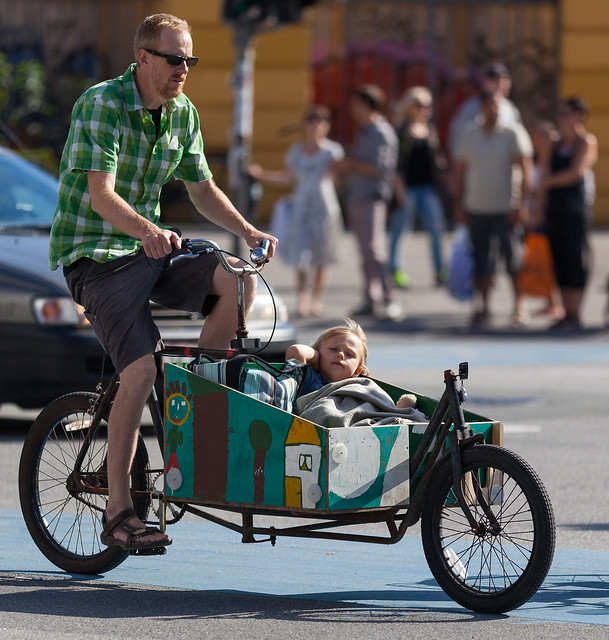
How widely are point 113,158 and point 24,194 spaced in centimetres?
419

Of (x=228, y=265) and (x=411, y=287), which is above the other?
(x=411, y=287)

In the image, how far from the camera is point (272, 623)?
509 cm

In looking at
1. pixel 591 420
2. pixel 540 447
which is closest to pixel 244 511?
pixel 540 447

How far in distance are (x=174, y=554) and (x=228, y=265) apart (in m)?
1.25

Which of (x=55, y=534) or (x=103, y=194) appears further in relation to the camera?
(x=55, y=534)

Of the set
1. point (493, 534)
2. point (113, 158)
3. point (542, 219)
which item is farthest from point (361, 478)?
point (542, 219)

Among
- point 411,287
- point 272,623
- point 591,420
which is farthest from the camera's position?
point 411,287

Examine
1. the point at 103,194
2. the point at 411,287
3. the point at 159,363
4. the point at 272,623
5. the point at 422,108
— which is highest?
the point at 422,108

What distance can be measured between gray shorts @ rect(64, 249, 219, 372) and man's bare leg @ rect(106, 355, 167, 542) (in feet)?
0.17

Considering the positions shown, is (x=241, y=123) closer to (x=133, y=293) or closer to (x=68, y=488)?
(x=68, y=488)

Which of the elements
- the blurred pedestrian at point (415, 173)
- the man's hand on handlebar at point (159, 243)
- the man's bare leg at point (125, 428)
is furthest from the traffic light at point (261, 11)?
the man's hand on handlebar at point (159, 243)

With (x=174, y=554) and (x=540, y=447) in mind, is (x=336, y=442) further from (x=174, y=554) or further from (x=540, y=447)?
(x=540, y=447)

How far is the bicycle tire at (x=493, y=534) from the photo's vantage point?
5.00 meters

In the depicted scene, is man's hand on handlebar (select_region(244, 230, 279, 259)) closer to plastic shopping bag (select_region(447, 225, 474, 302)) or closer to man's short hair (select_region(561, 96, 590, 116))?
man's short hair (select_region(561, 96, 590, 116))
